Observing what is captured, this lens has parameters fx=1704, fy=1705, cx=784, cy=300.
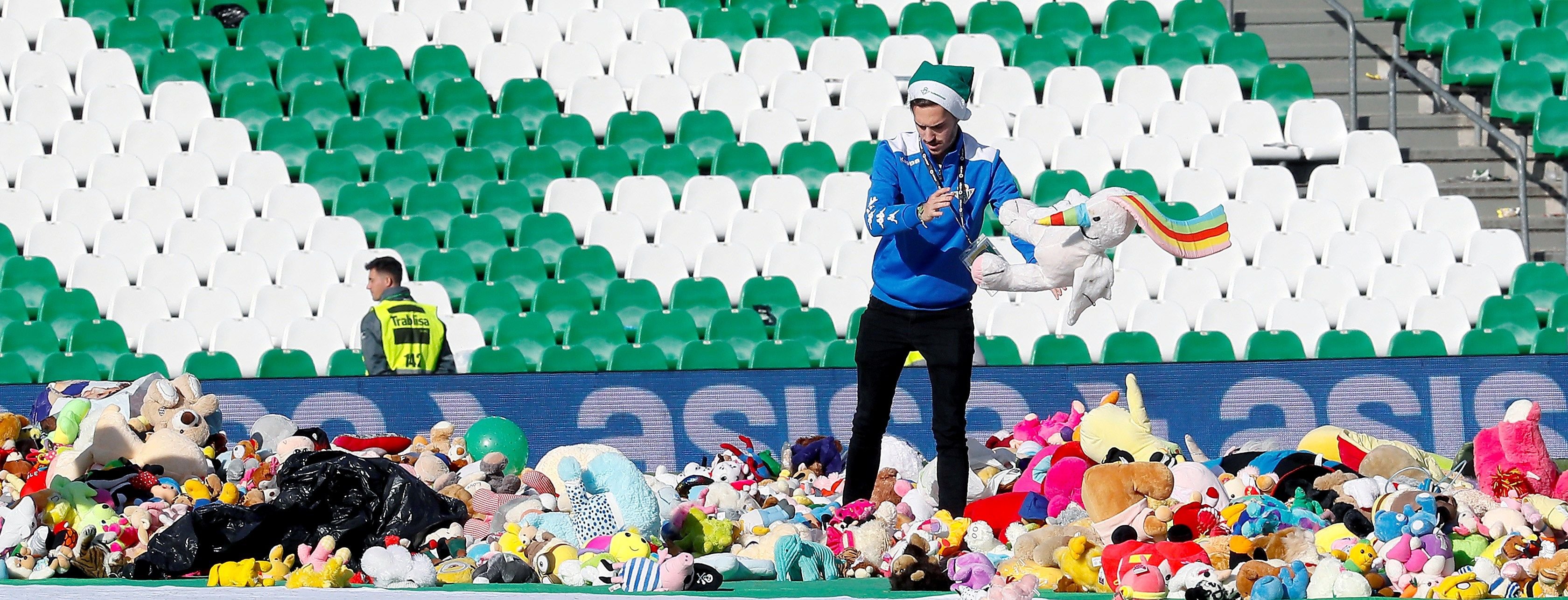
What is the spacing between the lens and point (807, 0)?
10.7 meters

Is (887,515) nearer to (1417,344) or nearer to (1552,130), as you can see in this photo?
(1417,344)

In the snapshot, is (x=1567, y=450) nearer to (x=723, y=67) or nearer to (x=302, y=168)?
(x=723, y=67)

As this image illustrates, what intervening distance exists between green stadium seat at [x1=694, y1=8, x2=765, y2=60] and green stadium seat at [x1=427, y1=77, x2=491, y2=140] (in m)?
1.40

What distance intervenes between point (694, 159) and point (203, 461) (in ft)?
15.0

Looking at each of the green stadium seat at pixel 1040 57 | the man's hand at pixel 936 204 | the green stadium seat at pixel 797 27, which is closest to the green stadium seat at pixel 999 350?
the green stadium seat at pixel 1040 57

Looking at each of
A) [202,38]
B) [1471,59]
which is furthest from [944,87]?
[202,38]

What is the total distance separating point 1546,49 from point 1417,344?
290cm

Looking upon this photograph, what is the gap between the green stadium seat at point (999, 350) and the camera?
8141 mm

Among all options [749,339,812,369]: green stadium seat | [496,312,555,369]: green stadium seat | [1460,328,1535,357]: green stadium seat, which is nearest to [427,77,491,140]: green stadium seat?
[496,312,555,369]: green stadium seat

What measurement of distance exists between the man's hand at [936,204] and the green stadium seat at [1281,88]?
20.5 ft

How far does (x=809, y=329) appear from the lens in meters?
8.35

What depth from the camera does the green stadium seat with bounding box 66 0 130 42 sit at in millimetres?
10625

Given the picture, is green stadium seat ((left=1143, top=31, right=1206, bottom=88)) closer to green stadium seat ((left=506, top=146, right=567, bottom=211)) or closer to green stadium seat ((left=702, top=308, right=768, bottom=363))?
green stadium seat ((left=702, top=308, right=768, bottom=363))

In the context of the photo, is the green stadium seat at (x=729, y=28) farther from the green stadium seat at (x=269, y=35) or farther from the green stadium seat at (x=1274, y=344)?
the green stadium seat at (x=1274, y=344)
